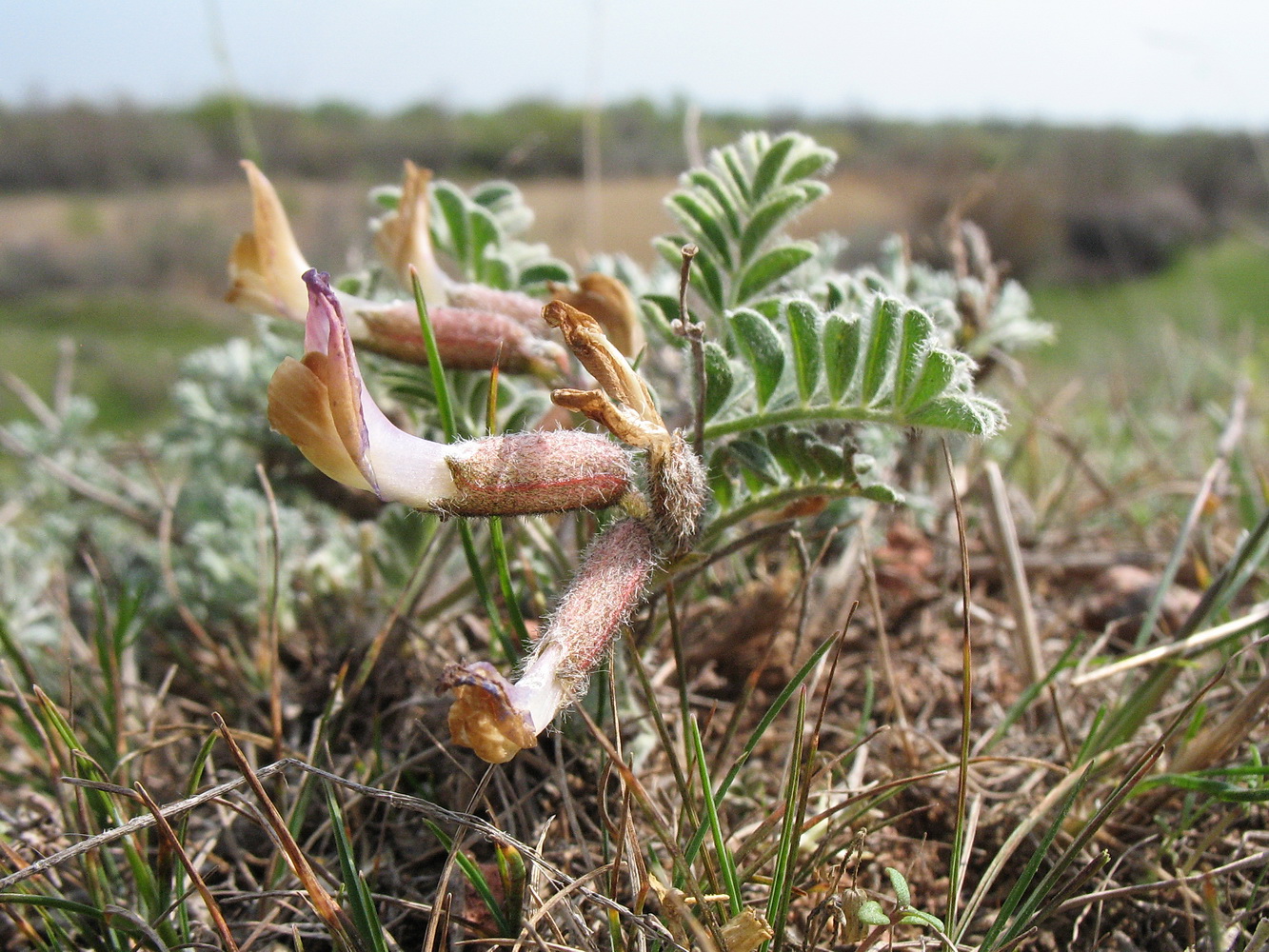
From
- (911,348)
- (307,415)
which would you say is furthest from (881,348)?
(307,415)

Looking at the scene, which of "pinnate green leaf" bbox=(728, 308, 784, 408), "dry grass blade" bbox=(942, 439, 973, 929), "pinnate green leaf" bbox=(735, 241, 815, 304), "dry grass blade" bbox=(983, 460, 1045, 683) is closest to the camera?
"dry grass blade" bbox=(942, 439, 973, 929)

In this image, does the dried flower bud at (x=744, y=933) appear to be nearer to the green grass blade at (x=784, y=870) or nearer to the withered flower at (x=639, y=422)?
the green grass blade at (x=784, y=870)

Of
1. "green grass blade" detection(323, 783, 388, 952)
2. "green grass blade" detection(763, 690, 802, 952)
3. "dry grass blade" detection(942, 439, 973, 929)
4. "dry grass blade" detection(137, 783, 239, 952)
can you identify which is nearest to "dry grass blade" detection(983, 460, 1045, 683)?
"dry grass blade" detection(942, 439, 973, 929)

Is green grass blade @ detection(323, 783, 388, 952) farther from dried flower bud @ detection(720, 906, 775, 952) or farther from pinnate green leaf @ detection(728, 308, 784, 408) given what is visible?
pinnate green leaf @ detection(728, 308, 784, 408)

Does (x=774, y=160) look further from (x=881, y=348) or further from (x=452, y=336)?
(x=452, y=336)

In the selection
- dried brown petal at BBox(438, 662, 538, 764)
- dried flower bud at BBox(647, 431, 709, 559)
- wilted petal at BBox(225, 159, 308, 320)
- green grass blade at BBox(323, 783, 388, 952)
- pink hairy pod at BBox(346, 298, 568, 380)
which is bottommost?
green grass blade at BBox(323, 783, 388, 952)

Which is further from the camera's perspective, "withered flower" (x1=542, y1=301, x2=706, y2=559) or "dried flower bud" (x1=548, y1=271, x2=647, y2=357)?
"dried flower bud" (x1=548, y1=271, x2=647, y2=357)
